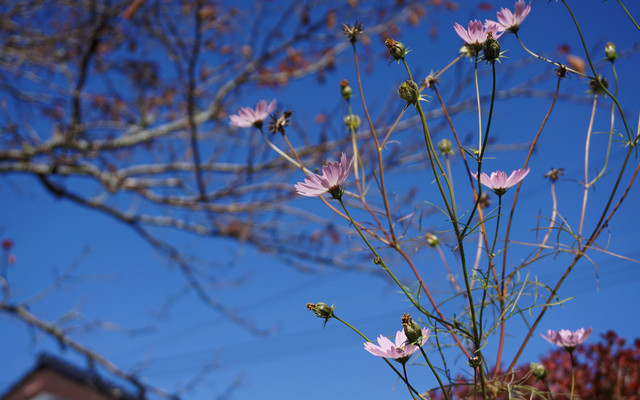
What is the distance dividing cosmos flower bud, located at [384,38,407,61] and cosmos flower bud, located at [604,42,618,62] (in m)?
0.30

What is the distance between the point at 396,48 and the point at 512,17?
0.57 ft

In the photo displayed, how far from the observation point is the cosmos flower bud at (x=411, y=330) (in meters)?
0.50

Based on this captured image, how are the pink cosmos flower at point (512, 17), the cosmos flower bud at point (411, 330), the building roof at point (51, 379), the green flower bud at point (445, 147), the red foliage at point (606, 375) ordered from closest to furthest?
the cosmos flower bud at point (411, 330) → the pink cosmos flower at point (512, 17) → the green flower bud at point (445, 147) → the red foliage at point (606, 375) → the building roof at point (51, 379)

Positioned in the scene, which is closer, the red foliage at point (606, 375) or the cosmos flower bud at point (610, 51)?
the cosmos flower bud at point (610, 51)

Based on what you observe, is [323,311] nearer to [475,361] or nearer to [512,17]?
[475,361]

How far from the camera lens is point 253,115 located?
768 millimetres

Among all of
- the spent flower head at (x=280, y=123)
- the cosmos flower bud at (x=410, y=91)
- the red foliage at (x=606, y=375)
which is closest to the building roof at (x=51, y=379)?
the red foliage at (x=606, y=375)

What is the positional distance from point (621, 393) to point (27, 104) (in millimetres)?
3133

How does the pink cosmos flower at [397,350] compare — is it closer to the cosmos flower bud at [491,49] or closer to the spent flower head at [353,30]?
the cosmos flower bud at [491,49]

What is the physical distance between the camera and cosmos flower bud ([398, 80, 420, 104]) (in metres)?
0.53

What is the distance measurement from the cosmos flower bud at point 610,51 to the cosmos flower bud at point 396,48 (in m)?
0.30

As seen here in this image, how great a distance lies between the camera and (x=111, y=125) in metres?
2.84

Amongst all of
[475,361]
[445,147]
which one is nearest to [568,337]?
[475,361]

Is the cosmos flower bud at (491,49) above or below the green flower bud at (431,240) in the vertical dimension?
above
